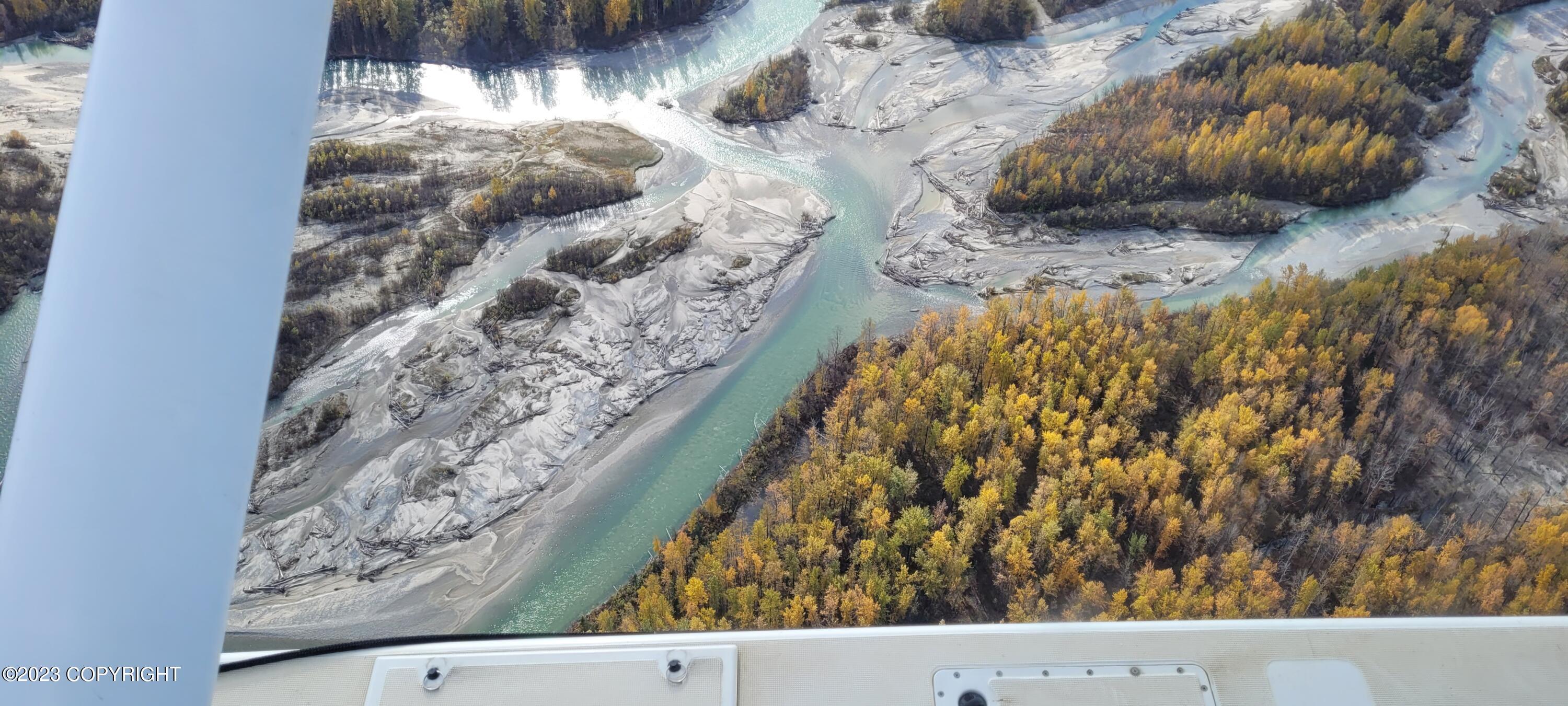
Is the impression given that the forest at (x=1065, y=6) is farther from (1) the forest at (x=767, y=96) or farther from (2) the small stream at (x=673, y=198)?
(1) the forest at (x=767, y=96)

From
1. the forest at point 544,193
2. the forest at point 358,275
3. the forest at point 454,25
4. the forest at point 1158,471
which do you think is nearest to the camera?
the forest at point 1158,471

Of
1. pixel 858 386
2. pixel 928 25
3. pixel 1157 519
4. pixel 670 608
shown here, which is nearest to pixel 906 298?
pixel 858 386

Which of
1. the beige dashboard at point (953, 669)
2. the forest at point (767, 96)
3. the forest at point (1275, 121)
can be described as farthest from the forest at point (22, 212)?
the forest at point (1275, 121)

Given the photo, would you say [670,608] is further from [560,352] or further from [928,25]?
[928,25]

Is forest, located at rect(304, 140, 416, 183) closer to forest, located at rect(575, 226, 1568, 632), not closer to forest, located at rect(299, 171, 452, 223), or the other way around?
forest, located at rect(299, 171, 452, 223)

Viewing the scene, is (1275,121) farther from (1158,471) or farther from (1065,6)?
(1158,471)

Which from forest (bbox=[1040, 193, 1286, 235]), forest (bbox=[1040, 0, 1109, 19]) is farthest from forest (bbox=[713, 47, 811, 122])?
forest (bbox=[1040, 0, 1109, 19])
